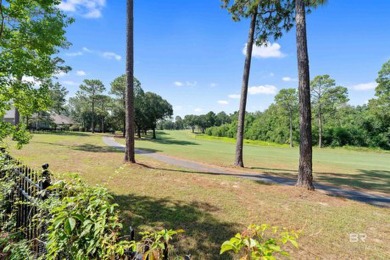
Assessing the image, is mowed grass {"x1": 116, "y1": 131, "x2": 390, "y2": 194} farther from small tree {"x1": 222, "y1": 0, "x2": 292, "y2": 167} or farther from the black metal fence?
the black metal fence

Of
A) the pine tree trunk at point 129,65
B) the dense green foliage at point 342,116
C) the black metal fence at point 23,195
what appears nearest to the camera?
the black metal fence at point 23,195

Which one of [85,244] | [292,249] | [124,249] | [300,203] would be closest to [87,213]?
[85,244]

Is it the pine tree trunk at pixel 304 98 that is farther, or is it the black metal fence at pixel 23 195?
the pine tree trunk at pixel 304 98

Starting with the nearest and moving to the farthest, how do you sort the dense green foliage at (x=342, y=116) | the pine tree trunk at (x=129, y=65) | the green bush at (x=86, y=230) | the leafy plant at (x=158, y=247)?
the leafy plant at (x=158, y=247)
the green bush at (x=86, y=230)
the pine tree trunk at (x=129, y=65)
the dense green foliage at (x=342, y=116)

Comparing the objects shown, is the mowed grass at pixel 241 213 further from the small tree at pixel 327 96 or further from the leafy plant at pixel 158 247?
the small tree at pixel 327 96

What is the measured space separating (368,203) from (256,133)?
4929 centimetres

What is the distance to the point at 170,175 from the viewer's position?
10.0 meters

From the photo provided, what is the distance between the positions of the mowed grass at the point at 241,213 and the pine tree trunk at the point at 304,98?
2.78 feet

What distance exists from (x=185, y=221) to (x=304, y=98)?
19.5 feet

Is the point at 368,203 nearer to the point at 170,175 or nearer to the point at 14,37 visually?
the point at 170,175

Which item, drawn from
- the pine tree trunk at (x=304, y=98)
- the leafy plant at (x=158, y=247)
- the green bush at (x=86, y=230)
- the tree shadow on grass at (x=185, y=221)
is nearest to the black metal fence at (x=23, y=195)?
the green bush at (x=86, y=230)

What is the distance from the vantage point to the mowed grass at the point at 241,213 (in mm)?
4250

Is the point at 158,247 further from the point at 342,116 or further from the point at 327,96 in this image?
the point at 342,116

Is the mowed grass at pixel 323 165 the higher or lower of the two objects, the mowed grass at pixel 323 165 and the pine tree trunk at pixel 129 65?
the lower
